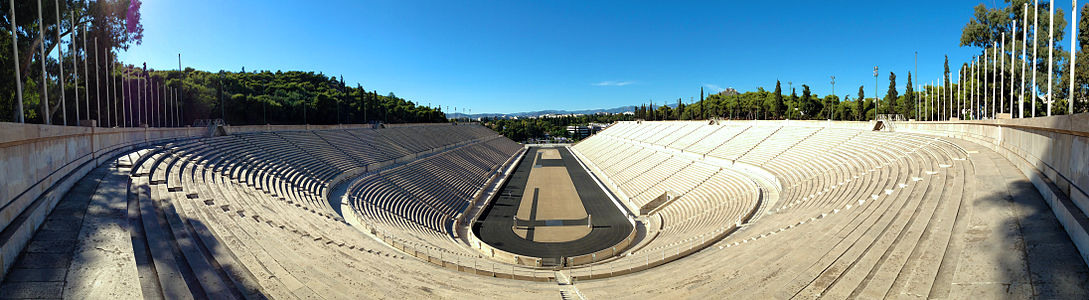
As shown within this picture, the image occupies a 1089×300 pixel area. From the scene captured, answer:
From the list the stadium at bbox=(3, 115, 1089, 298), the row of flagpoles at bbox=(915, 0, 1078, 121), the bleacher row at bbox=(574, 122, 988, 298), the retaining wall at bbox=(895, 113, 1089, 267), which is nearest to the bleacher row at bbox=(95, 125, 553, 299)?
the stadium at bbox=(3, 115, 1089, 298)

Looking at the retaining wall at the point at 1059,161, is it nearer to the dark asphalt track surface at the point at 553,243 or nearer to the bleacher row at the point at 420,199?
the dark asphalt track surface at the point at 553,243

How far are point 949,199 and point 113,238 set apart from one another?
14532 mm

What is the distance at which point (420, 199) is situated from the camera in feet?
73.0

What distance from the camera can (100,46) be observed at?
20953 millimetres

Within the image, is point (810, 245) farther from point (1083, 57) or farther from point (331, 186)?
point (1083, 57)

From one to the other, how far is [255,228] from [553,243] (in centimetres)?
1134

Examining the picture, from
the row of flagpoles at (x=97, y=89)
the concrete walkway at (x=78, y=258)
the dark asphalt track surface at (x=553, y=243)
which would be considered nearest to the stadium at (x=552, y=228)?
the concrete walkway at (x=78, y=258)

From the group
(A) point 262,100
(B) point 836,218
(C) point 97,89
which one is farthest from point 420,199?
(A) point 262,100

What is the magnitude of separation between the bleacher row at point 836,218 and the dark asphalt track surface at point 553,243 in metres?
2.34

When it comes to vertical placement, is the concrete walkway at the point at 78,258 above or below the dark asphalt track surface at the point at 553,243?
above

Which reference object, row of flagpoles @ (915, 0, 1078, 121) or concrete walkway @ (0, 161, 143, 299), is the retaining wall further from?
concrete walkway @ (0, 161, 143, 299)

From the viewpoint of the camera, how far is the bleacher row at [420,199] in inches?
592

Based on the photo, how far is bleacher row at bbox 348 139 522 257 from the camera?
1503cm

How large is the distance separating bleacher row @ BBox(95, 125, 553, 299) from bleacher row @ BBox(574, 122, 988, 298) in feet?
Answer: 15.0
